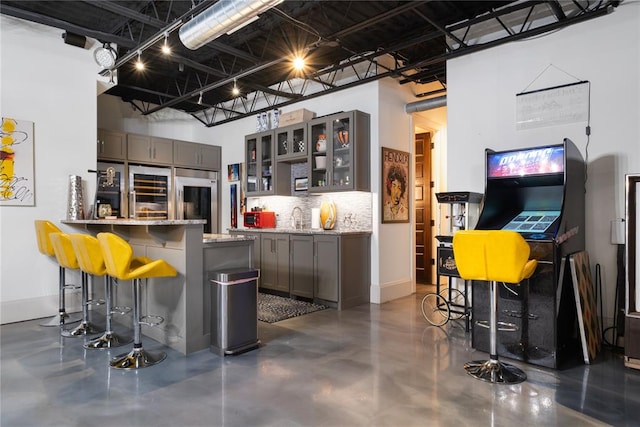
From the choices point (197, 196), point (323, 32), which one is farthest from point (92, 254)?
point (197, 196)

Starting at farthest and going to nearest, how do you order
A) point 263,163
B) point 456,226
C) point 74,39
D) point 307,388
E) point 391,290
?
point 263,163 → point 391,290 → point 74,39 → point 456,226 → point 307,388

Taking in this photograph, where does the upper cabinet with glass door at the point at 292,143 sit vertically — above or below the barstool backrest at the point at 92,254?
above

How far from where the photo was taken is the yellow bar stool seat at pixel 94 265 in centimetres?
354

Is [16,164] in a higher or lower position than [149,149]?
lower

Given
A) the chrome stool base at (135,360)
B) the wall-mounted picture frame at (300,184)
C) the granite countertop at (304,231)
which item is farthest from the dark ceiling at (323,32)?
the chrome stool base at (135,360)

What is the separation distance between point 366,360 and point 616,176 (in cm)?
300

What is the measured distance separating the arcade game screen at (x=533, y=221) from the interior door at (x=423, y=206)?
3.49 meters

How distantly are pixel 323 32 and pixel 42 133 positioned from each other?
3.83 metres

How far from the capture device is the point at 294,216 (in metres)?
6.73

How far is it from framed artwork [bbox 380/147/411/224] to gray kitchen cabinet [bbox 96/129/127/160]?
15.4 ft

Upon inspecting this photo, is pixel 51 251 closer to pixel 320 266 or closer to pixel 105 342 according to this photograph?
pixel 105 342

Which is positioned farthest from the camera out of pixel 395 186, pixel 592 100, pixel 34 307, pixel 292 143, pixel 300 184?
pixel 300 184

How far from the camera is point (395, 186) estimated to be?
19.3ft

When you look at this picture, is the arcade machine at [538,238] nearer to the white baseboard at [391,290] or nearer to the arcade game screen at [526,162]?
the arcade game screen at [526,162]
